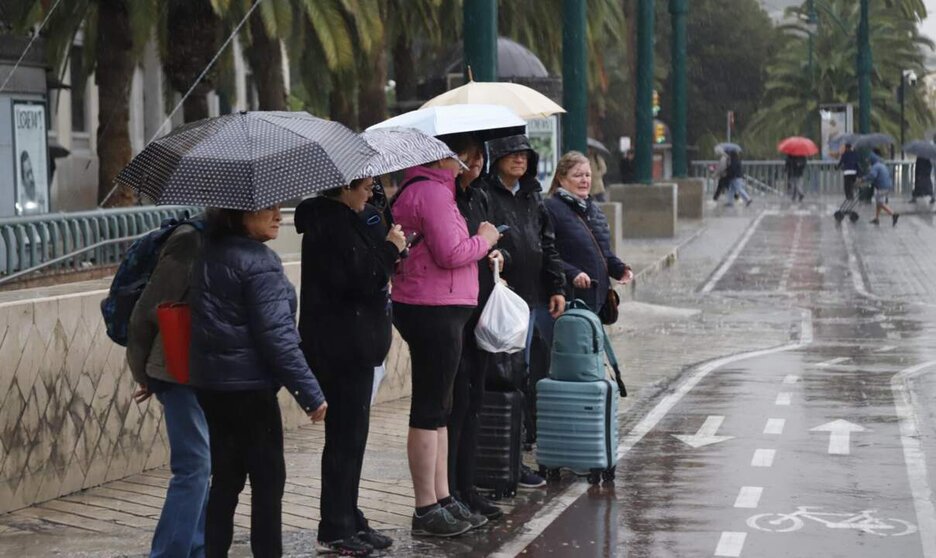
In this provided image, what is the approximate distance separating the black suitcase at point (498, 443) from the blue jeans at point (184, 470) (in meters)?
2.37

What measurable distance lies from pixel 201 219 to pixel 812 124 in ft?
238

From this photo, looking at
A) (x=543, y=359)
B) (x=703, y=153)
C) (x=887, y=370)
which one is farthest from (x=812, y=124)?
(x=543, y=359)

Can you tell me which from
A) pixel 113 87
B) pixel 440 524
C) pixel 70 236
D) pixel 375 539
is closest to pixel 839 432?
pixel 440 524

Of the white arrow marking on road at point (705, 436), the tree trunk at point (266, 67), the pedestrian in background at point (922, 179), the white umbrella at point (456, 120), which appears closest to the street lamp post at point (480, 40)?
the white arrow marking on road at point (705, 436)

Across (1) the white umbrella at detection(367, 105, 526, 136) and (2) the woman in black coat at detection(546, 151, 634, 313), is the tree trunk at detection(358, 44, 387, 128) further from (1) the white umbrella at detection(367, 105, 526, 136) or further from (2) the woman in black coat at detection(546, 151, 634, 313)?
(1) the white umbrella at detection(367, 105, 526, 136)

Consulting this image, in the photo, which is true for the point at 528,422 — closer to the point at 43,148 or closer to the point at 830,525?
the point at 830,525

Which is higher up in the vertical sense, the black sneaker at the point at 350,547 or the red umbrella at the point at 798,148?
the red umbrella at the point at 798,148

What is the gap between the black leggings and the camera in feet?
26.1

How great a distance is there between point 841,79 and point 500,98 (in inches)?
2723

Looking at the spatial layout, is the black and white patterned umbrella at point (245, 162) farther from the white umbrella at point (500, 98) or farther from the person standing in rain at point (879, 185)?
the person standing in rain at point (879, 185)

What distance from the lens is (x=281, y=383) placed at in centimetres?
655

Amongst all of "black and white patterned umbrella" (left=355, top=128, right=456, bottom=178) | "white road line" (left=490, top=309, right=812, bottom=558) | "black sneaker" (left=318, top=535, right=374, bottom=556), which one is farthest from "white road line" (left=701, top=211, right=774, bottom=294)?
"black sneaker" (left=318, top=535, right=374, bottom=556)

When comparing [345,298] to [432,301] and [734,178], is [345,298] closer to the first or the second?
[432,301]

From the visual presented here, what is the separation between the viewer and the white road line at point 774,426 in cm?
1127
